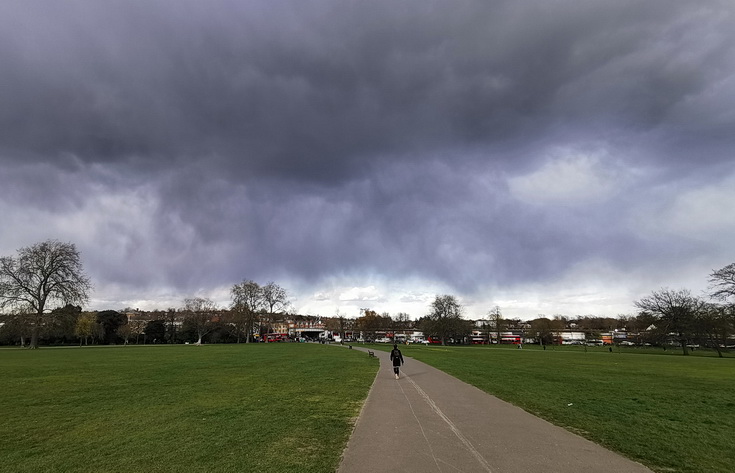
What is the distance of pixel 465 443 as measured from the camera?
7891mm

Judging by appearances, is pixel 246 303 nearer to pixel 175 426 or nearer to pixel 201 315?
pixel 201 315

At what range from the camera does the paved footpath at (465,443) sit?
6.55m

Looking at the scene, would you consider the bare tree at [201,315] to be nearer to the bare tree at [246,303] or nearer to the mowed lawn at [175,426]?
the bare tree at [246,303]

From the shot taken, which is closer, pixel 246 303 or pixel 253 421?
pixel 253 421

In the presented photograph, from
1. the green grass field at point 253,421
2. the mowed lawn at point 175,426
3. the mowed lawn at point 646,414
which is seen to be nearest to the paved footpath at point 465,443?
the mowed lawn at point 646,414

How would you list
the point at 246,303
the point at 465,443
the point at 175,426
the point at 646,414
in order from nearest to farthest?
the point at 465,443, the point at 175,426, the point at 646,414, the point at 246,303

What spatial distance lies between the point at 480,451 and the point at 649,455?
3.19 metres

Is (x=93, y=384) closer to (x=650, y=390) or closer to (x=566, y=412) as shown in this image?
(x=566, y=412)

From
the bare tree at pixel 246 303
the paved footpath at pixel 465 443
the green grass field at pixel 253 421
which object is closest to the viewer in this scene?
the paved footpath at pixel 465 443

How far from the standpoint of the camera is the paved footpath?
6.55m

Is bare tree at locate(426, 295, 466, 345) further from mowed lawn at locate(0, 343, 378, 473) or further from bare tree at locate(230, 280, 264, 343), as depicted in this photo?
mowed lawn at locate(0, 343, 378, 473)

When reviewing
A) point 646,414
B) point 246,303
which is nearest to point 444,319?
point 246,303

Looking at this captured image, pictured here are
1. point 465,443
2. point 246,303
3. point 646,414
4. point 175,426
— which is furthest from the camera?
point 246,303

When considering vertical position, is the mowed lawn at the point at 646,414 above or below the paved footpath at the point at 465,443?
below
